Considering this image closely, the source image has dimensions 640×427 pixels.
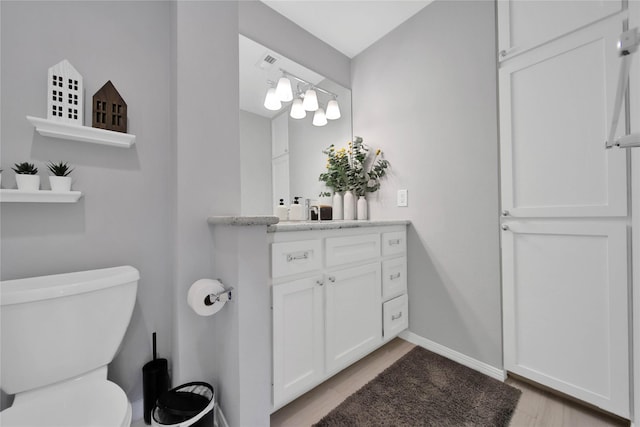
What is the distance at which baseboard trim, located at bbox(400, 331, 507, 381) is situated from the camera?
1478mm

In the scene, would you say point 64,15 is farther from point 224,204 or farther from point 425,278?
point 425,278

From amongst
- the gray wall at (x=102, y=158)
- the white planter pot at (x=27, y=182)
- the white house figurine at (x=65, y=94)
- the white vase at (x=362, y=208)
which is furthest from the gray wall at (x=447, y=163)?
the white planter pot at (x=27, y=182)

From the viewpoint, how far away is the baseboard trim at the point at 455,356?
1478 mm

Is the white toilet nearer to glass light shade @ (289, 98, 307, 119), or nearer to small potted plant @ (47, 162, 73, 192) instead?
small potted plant @ (47, 162, 73, 192)

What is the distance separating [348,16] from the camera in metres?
1.88

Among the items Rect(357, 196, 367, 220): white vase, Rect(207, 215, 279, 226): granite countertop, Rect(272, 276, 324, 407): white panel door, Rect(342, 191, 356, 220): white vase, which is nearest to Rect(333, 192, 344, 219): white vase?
Rect(342, 191, 356, 220): white vase

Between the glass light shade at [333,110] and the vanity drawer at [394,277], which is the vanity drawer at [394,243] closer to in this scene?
the vanity drawer at [394,277]

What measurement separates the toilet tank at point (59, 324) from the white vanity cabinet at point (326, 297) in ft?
2.06

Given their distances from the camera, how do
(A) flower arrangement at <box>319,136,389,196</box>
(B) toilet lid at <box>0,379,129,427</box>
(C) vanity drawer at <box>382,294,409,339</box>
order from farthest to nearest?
1. (A) flower arrangement at <box>319,136,389,196</box>
2. (C) vanity drawer at <box>382,294,409,339</box>
3. (B) toilet lid at <box>0,379,129,427</box>

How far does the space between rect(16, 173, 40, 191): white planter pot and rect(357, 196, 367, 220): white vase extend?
1.84 metres

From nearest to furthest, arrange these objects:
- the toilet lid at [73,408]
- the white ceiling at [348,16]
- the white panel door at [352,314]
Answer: the toilet lid at [73,408] → the white panel door at [352,314] → the white ceiling at [348,16]

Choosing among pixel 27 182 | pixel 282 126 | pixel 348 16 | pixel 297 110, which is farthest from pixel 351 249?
pixel 348 16

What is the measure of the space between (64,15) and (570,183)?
2421mm

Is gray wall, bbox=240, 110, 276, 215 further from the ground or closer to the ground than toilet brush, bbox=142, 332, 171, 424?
further from the ground
